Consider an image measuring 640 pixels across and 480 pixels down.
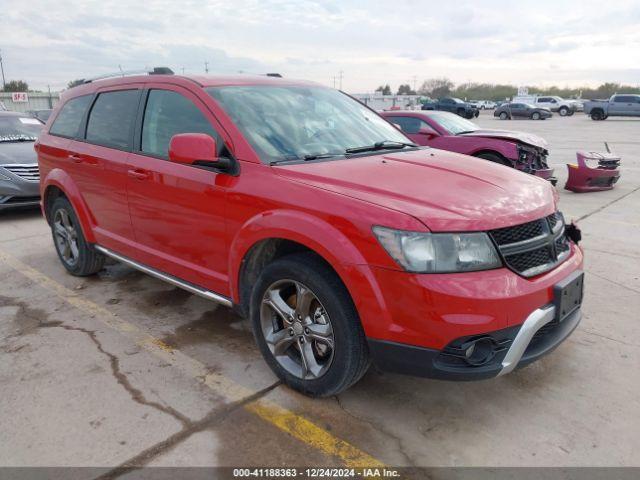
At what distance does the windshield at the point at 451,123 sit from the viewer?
935 cm

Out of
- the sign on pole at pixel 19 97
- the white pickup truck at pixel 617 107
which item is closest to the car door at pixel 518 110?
the white pickup truck at pixel 617 107

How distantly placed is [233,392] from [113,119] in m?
2.56

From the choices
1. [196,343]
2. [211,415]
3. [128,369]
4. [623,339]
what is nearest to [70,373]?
[128,369]

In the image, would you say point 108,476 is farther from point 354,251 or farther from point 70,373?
point 354,251

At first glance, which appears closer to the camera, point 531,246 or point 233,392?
point 531,246

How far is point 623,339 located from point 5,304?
4.95 m

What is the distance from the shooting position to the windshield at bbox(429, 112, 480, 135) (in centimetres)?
935

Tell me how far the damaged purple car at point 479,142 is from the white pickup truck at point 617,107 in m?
32.7

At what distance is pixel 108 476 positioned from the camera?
2.36m

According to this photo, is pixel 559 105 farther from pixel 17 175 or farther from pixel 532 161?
pixel 17 175

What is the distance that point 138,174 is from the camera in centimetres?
374

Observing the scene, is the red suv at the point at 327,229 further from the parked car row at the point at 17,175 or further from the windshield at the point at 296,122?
the parked car row at the point at 17,175

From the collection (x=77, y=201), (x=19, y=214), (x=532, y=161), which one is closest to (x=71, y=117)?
(x=77, y=201)

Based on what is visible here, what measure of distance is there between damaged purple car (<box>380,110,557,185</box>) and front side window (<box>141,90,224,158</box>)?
5138 millimetres
